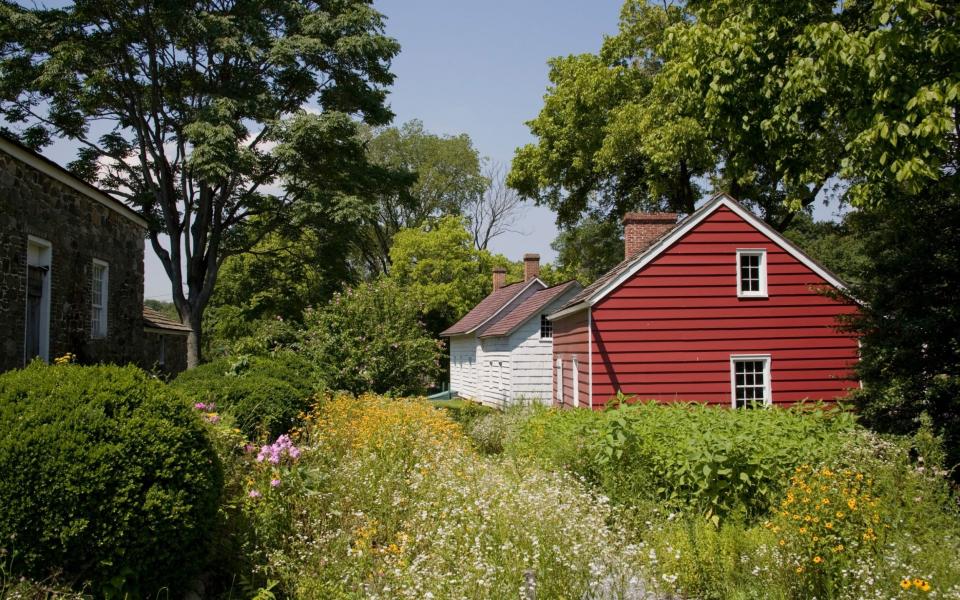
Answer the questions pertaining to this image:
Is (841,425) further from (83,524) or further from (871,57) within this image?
(83,524)

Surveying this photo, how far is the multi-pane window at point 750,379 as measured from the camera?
17.2m

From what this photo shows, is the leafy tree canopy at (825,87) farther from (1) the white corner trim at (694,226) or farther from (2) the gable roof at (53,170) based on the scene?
(2) the gable roof at (53,170)

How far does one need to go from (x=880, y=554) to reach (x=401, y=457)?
5.12 metres

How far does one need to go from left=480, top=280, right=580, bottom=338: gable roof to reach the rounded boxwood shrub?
2292 cm

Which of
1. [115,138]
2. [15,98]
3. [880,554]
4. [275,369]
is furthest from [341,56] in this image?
[880,554]

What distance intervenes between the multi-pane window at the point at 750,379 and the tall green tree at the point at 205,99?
43.3 feet

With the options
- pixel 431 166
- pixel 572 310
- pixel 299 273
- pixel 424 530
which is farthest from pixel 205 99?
pixel 431 166

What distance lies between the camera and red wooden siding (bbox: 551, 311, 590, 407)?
18109mm

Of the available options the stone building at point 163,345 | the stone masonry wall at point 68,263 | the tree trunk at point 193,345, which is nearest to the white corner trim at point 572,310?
the stone building at point 163,345

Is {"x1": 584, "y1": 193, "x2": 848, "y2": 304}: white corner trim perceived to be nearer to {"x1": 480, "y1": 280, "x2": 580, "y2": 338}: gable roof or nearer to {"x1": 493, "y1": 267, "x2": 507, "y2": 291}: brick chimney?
{"x1": 480, "y1": 280, "x2": 580, "y2": 338}: gable roof

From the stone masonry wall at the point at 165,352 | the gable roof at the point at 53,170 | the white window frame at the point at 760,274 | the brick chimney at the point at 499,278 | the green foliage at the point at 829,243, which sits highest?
the green foliage at the point at 829,243

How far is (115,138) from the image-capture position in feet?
78.0

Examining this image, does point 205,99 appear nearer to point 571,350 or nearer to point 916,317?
point 571,350

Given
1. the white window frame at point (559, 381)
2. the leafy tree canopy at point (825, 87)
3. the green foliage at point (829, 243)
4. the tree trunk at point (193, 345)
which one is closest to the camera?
the leafy tree canopy at point (825, 87)
